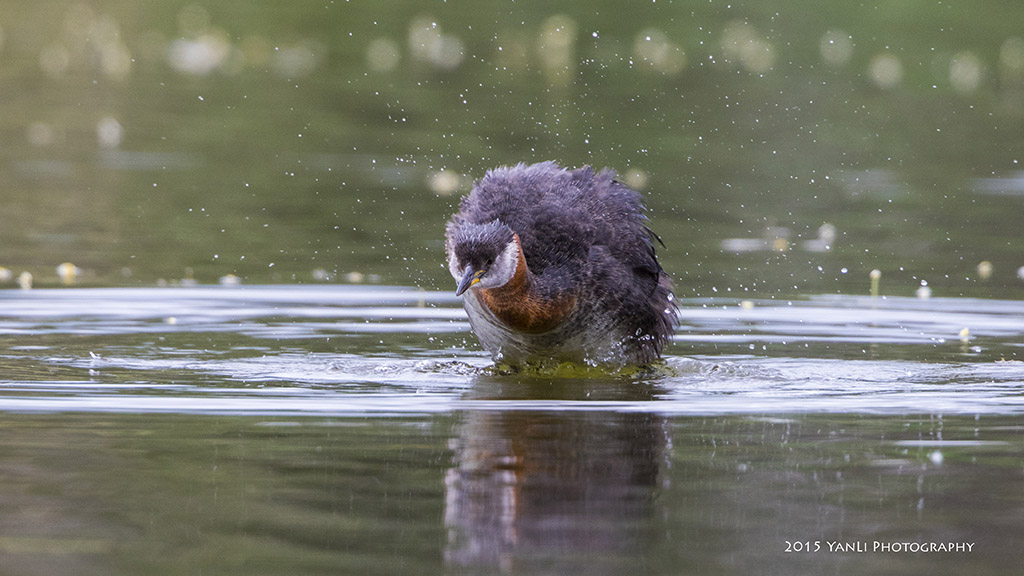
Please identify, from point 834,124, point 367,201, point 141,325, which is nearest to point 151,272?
point 141,325

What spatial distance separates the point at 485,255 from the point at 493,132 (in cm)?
1197

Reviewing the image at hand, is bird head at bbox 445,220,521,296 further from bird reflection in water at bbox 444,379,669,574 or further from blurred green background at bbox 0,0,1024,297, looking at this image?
blurred green background at bbox 0,0,1024,297

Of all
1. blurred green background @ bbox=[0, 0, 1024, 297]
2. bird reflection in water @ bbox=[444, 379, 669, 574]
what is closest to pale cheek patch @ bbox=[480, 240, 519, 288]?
bird reflection in water @ bbox=[444, 379, 669, 574]

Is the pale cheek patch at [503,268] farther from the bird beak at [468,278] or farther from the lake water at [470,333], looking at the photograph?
the lake water at [470,333]

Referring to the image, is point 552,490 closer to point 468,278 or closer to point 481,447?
point 481,447

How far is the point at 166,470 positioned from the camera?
6730mm

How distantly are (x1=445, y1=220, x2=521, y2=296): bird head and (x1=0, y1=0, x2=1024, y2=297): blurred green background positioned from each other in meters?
→ 3.67

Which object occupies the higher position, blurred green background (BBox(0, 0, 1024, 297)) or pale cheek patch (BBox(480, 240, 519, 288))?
blurred green background (BBox(0, 0, 1024, 297))

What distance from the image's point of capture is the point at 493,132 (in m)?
20.7

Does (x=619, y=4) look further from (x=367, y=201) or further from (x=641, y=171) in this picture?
(x=367, y=201)

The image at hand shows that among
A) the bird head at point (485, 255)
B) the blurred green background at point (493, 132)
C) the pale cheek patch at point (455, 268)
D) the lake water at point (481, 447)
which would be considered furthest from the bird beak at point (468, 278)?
the blurred green background at point (493, 132)

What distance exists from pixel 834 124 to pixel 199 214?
10.3m

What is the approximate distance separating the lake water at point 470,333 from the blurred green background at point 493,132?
88 mm

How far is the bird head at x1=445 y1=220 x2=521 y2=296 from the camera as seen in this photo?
884 cm
